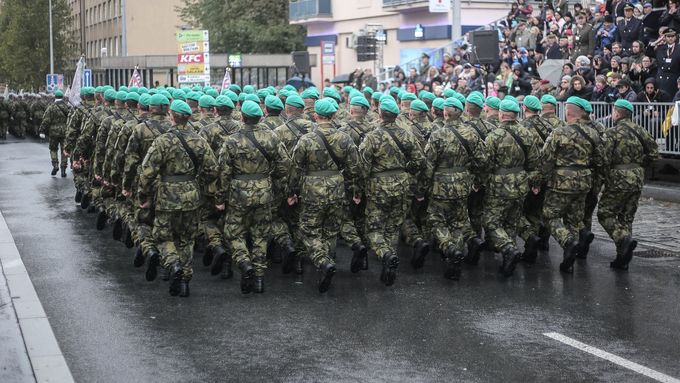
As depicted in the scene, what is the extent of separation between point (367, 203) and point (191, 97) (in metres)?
3.14

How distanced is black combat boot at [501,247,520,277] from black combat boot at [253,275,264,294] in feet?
8.40

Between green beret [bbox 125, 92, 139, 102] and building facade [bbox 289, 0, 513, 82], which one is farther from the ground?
building facade [bbox 289, 0, 513, 82]

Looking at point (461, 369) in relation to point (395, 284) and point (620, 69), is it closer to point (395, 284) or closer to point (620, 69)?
point (395, 284)

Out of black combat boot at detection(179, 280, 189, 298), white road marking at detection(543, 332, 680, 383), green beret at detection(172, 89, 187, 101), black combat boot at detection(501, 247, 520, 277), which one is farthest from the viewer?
green beret at detection(172, 89, 187, 101)

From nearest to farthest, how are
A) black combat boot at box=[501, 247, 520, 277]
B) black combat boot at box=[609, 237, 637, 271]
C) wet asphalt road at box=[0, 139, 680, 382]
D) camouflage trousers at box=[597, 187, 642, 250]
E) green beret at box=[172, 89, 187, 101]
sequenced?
1. wet asphalt road at box=[0, 139, 680, 382]
2. black combat boot at box=[501, 247, 520, 277]
3. black combat boot at box=[609, 237, 637, 271]
4. camouflage trousers at box=[597, 187, 642, 250]
5. green beret at box=[172, 89, 187, 101]

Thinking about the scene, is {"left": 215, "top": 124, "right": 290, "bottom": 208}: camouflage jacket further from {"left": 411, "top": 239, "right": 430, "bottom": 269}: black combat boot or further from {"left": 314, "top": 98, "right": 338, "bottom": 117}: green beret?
{"left": 411, "top": 239, "right": 430, "bottom": 269}: black combat boot

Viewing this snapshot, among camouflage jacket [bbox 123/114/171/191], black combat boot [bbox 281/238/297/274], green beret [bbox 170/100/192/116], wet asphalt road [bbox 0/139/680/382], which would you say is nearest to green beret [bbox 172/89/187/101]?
camouflage jacket [bbox 123/114/171/191]

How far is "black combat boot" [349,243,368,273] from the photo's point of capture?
1055 cm

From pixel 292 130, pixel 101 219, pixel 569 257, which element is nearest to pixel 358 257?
pixel 292 130

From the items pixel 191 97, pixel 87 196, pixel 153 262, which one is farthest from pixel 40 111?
pixel 153 262

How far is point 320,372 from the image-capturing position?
283 inches

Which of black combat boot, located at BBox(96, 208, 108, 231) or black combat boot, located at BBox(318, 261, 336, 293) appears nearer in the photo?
black combat boot, located at BBox(318, 261, 336, 293)

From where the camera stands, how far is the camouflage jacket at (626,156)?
1112 cm

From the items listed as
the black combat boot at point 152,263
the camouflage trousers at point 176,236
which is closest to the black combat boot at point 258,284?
the camouflage trousers at point 176,236
